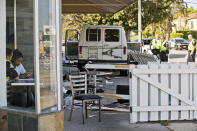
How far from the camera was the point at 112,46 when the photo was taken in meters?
16.1

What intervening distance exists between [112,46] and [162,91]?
865 centimetres

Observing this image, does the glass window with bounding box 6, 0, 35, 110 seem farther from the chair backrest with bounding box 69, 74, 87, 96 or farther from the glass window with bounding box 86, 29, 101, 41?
the glass window with bounding box 86, 29, 101, 41

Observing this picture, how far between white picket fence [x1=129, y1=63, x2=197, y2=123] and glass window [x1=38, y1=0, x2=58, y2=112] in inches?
75.8

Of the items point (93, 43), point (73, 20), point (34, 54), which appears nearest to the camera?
point (34, 54)

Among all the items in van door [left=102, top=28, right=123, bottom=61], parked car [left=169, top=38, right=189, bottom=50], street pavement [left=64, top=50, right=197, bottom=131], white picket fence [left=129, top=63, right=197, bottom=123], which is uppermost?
parked car [left=169, top=38, right=189, bottom=50]

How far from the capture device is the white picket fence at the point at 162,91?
294 inches

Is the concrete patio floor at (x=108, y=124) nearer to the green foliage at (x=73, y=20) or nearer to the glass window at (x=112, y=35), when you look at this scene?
the glass window at (x=112, y=35)

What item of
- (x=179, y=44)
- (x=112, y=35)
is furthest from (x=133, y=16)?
(x=179, y=44)

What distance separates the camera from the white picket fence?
7469mm

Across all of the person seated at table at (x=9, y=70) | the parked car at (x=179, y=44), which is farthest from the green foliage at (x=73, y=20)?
the person seated at table at (x=9, y=70)

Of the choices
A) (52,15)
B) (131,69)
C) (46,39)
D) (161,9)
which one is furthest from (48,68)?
(161,9)

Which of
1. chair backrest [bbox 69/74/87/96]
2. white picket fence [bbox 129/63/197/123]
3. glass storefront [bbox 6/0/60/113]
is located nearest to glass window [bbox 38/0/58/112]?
glass storefront [bbox 6/0/60/113]

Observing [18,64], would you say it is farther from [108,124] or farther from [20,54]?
[108,124]

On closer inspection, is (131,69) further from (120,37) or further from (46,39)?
(120,37)
